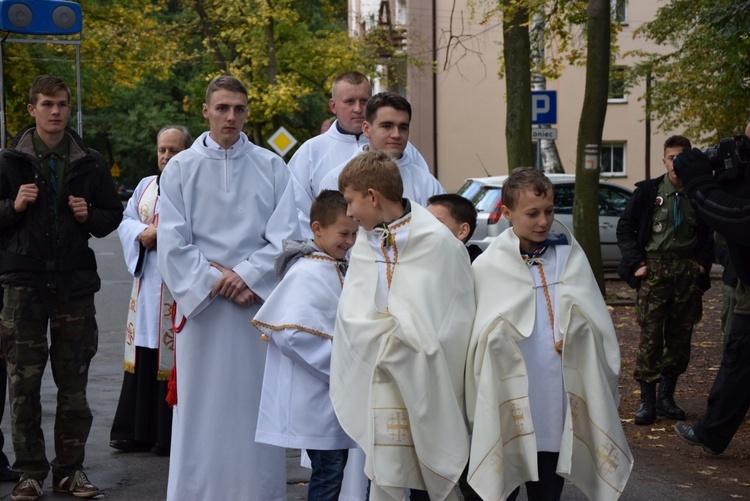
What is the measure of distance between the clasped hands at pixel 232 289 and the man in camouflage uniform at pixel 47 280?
103 centimetres

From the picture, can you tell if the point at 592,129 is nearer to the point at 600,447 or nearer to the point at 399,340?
the point at 600,447

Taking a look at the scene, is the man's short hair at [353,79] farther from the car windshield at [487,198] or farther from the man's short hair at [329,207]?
the car windshield at [487,198]

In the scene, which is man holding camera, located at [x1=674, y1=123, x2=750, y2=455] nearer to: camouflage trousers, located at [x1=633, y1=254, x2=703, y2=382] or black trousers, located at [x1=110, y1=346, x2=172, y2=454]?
camouflage trousers, located at [x1=633, y1=254, x2=703, y2=382]

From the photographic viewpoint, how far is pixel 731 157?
21.8ft

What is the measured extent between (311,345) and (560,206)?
16050 millimetres

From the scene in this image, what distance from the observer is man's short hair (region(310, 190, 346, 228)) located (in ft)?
17.7

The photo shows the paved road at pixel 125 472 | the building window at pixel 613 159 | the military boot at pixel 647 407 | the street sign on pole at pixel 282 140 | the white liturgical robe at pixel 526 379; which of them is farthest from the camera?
the building window at pixel 613 159

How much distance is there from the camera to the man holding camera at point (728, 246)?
6352 millimetres

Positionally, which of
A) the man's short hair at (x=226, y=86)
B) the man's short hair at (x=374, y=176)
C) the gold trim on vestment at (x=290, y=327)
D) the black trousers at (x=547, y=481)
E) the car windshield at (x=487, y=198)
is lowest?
the black trousers at (x=547, y=481)

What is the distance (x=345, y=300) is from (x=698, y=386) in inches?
264

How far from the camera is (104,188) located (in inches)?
279

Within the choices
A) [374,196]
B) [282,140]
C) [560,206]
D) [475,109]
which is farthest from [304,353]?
[475,109]

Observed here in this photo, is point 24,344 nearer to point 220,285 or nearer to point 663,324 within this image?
point 220,285

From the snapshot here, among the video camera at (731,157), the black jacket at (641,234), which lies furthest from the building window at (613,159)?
the video camera at (731,157)
